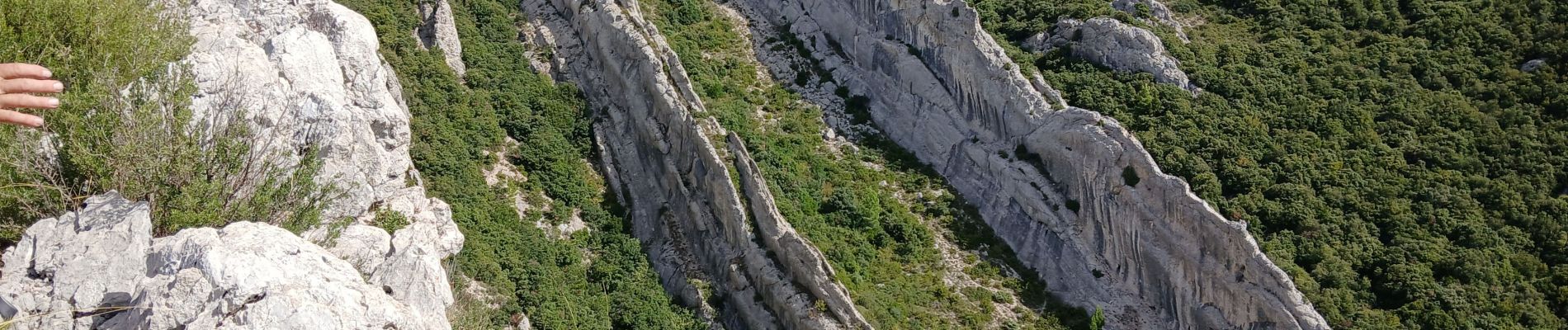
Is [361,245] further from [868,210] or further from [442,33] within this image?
[442,33]

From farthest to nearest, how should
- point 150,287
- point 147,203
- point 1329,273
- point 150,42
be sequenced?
point 1329,273
point 150,42
point 147,203
point 150,287

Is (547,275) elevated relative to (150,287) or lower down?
lower down

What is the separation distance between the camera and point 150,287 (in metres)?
16.5

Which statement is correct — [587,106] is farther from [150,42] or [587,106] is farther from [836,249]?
[150,42]

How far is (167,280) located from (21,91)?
7554 millimetres

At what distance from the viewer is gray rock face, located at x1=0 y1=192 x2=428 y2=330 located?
16.2 m

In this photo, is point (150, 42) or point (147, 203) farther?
point (150, 42)

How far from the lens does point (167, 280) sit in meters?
16.7

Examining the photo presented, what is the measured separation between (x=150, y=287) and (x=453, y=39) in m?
22.7

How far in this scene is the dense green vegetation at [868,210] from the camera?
30406 millimetres

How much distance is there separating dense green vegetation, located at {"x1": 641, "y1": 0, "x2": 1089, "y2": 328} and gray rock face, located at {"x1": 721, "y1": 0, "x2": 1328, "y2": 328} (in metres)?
0.99

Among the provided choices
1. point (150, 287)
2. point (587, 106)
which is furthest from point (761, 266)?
point (150, 287)

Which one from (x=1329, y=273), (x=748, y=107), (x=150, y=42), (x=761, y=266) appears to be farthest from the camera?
(x=748, y=107)

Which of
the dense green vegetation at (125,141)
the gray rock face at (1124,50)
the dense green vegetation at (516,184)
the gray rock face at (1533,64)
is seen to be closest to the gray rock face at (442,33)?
the dense green vegetation at (516,184)
